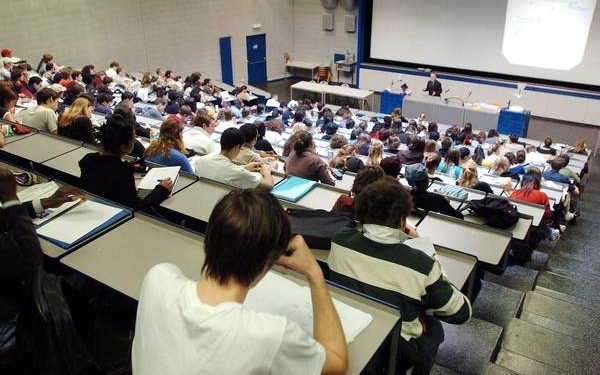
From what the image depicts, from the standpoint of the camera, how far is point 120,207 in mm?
2707

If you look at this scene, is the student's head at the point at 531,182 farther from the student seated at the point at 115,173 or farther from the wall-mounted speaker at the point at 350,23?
the wall-mounted speaker at the point at 350,23

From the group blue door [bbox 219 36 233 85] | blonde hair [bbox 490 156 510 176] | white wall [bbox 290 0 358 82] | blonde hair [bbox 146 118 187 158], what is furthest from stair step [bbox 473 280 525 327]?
white wall [bbox 290 0 358 82]

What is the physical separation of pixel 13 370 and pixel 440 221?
2.51 meters

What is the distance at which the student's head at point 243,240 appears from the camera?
132 cm

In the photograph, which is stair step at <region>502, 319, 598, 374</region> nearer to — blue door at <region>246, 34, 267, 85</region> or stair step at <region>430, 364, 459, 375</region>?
stair step at <region>430, 364, 459, 375</region>

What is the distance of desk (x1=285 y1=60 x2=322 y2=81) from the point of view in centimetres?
1588

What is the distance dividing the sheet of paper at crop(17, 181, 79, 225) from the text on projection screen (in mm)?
12081

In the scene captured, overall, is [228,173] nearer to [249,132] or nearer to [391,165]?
[249,132]

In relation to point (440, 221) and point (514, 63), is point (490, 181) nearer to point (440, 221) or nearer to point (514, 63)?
point (440, 221)

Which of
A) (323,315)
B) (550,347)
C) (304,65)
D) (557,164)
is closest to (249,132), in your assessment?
(550,347)

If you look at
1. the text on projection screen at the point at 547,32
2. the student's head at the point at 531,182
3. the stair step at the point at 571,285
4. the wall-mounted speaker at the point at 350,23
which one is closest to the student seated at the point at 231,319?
the stair step at the point at 571,285

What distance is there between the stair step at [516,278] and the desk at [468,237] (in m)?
1.20

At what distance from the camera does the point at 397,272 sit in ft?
6.91

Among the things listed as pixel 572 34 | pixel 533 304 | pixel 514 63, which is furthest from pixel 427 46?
pixel 533 304
